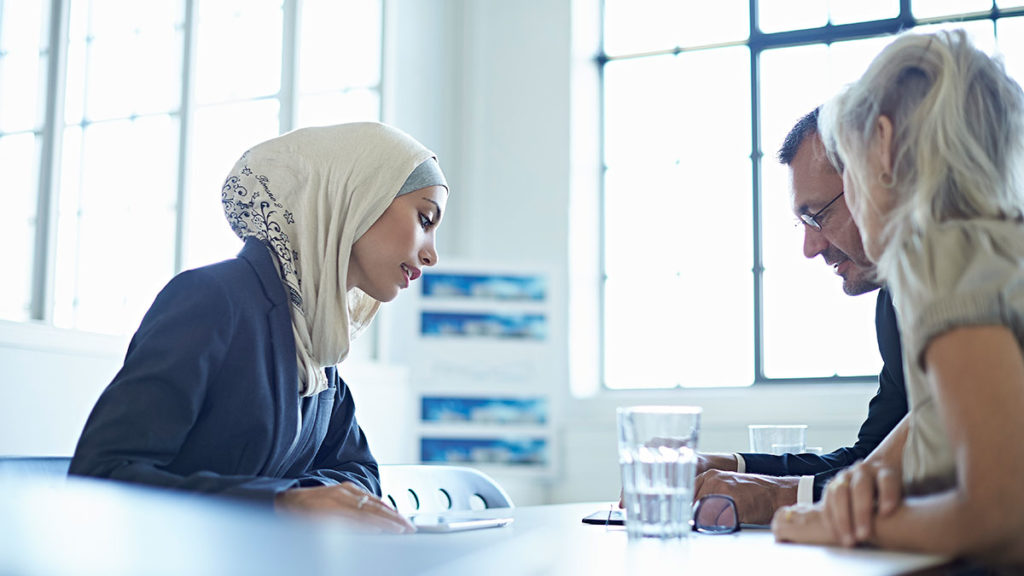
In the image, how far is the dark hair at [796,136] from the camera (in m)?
2.52

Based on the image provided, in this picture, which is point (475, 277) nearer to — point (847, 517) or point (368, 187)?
point (368, 187)

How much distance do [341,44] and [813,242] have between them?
3.68m

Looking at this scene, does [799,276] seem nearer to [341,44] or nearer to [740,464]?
[341,44]

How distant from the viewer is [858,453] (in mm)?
2346

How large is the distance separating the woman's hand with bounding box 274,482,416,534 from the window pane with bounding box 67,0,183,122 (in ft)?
12.3

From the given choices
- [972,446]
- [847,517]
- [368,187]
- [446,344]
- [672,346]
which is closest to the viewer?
[972,446]

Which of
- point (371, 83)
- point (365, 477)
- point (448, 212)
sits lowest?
point (365, 477)

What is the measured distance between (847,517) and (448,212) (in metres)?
4.86

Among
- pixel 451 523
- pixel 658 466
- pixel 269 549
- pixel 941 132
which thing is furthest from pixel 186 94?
pixel 269 549

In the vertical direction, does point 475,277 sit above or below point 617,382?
above

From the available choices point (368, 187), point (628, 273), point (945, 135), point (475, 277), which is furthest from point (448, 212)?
point (945, 135)

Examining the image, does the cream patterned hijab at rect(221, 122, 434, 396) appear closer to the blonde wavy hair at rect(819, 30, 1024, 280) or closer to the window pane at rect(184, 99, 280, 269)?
the blonde wavy hair at rect(819, 30, 1024, 280)

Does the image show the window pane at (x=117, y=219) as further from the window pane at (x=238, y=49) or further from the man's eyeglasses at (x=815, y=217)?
the man's eyeglasses at (x=815, y=217)

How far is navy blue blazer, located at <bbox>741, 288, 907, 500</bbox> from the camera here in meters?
2.13
